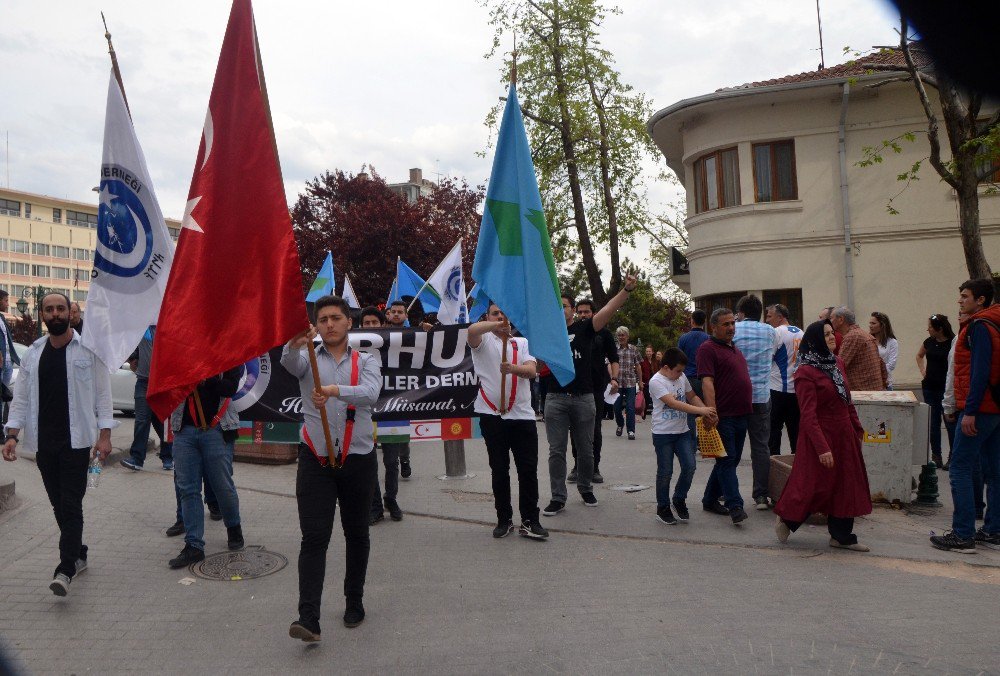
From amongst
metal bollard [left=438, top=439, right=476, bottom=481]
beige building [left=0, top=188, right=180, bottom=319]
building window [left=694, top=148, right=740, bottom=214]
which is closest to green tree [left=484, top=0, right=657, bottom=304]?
building window [left=694, top=148, right=740, bottom=214]

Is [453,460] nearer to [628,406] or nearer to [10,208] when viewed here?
[628,406]

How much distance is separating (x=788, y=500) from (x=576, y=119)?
58.7 feet

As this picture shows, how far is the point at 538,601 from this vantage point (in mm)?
5379

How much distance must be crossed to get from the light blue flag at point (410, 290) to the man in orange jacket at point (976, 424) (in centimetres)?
760

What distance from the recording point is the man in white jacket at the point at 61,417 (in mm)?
5746

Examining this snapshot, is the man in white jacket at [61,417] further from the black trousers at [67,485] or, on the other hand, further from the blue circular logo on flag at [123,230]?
the blue circular logo on flag at [123,230]

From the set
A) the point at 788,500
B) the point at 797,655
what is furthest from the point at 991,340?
the point at 797,655

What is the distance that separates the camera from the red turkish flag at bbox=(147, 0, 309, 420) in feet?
→ 15.7

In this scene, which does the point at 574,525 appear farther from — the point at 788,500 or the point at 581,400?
the point at 788,500

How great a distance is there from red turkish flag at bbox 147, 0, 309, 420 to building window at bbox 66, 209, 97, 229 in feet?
370

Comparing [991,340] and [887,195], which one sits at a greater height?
[887,195]

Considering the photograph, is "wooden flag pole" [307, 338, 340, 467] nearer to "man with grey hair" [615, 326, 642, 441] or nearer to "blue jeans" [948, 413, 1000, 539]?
"blue jeans" [948, 413, 1000, 539]

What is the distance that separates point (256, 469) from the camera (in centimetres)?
1066

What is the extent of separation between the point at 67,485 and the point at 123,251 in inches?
67.2
